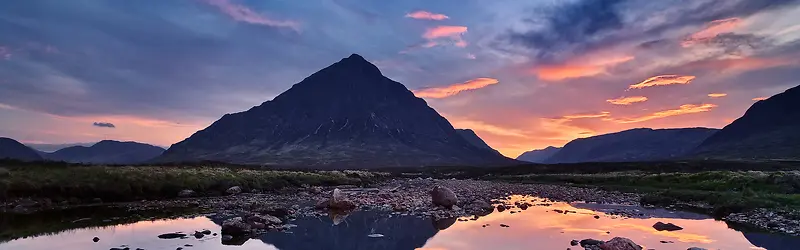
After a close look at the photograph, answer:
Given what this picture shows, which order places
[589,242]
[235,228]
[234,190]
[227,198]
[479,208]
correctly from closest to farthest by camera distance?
[589,242], [235,228], [479,208], [227,198], [234,190]

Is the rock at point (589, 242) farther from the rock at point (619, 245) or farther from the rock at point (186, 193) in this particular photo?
the rock at point (186, 193)

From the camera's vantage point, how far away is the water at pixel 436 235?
18.3m

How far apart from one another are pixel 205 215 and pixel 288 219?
17.9 feet

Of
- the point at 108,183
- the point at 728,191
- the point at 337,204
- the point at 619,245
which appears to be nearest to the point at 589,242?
the point at 619,245

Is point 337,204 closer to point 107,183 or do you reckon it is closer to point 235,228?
point 235,228

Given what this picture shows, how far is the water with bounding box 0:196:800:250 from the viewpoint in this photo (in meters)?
18.3

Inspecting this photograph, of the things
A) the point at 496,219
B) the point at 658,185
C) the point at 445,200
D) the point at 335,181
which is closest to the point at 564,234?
the point at 496,219

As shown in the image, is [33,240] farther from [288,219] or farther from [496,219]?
[496,219]

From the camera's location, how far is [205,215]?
27.5m

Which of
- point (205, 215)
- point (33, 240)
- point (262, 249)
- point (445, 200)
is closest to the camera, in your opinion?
point (262, 249)

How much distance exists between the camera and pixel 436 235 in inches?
816

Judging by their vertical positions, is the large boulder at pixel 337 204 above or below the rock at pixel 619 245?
above

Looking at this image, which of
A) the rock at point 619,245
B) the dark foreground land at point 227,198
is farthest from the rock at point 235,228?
the rock at point 619,245

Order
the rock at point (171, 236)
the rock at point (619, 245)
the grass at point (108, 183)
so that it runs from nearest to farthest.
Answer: the rock at point (619, 245), the rock at point (171, 236), the grass at point (108, 183)
